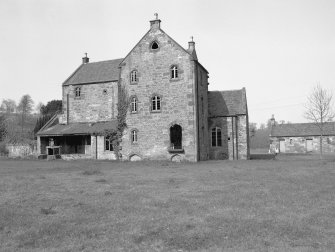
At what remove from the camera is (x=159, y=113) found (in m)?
33.3

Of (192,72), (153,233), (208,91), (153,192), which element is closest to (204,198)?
(153,192)

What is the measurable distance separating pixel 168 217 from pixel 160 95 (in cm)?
2456

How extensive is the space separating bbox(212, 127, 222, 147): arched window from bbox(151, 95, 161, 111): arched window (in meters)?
7.14

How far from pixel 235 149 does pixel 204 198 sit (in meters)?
25.1

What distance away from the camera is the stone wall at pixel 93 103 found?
129 feet

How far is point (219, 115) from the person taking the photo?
37.1 metres

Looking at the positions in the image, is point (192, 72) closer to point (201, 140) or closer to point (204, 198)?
point (201, 140)

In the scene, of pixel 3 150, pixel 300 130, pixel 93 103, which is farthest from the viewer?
pixel 300 130

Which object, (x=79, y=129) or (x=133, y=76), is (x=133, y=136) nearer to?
(x=133, y=76)

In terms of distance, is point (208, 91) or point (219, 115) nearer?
point (219, 115)

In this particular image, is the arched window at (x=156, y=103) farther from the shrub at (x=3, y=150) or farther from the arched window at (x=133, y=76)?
the shrub at (x=3, y=150)

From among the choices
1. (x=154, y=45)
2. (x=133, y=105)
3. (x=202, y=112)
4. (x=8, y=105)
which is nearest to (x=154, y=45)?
(x=154, y=45)

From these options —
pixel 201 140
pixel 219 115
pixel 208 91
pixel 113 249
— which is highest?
pixel 208 91

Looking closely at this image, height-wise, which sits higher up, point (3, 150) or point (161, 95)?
point (161, 95)
